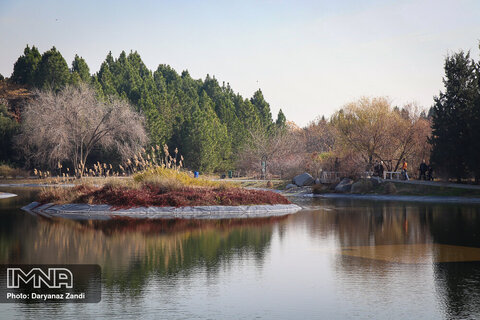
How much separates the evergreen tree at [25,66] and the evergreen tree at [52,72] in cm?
338

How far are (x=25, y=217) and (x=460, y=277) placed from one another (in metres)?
17.5

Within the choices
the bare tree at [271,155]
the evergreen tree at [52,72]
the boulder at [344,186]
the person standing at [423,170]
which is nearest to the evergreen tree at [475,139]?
the person standing at [423,170]

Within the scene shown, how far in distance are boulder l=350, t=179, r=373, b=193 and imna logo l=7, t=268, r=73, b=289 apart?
31186 millimetres

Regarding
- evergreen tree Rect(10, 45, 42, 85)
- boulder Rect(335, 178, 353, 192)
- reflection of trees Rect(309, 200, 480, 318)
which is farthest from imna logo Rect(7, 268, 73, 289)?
evergreen tree Rect(10, 45, 42, 85)

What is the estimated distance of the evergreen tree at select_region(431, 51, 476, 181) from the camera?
125 feet

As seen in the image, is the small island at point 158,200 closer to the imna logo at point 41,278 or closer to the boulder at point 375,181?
the imna logo at point 41,278

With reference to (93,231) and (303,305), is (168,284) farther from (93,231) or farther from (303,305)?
(93,231)

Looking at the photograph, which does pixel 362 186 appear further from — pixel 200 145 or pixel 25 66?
pixel 25 66

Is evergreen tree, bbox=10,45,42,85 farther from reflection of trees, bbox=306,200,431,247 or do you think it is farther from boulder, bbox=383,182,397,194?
reflection of trees, bbox=306,200,431,247

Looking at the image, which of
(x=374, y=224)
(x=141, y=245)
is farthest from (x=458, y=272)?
(x=374, y=224)

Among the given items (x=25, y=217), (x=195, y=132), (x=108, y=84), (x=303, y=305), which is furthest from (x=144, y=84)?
(x=303, y=305)

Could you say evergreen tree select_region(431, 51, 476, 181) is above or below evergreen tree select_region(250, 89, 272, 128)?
below

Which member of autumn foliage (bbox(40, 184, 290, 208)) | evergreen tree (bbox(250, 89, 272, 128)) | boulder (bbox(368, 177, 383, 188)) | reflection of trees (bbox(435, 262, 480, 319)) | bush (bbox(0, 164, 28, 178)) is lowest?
reflection of trees (bbox(435, 262, 480, 319))

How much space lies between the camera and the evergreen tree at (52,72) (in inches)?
2768
